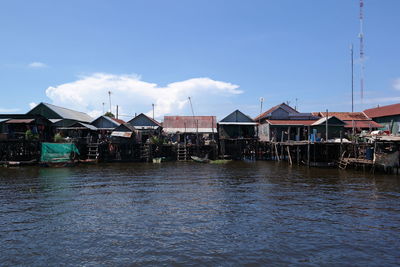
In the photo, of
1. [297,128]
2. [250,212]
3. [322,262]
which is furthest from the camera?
[297,128]

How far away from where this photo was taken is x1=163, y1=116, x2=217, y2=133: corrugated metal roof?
4291 centimetres

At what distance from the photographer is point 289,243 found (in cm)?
994

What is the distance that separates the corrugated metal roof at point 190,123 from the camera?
4291 cm

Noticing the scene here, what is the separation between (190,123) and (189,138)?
2.39m

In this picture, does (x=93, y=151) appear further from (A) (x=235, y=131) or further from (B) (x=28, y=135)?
(A) (x=235, y=131)

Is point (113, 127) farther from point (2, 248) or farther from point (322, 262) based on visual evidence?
point (322, 262)

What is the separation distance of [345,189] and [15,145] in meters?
35.3

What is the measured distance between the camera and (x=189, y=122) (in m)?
44.0

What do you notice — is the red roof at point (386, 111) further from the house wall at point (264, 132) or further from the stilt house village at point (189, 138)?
the house wall at point (264, 132)

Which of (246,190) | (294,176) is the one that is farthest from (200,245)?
(294,176)

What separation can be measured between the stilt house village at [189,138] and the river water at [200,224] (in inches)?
451

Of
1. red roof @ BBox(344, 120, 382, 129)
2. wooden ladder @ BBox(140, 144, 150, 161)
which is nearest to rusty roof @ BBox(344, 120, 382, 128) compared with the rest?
red roof @ BBox(344, 120, 382, 129)

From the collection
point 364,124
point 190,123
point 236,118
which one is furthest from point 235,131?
point 364,124

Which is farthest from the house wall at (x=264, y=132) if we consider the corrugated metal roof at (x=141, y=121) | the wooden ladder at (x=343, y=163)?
the corrugated metal roof at (x=141, y=121)
